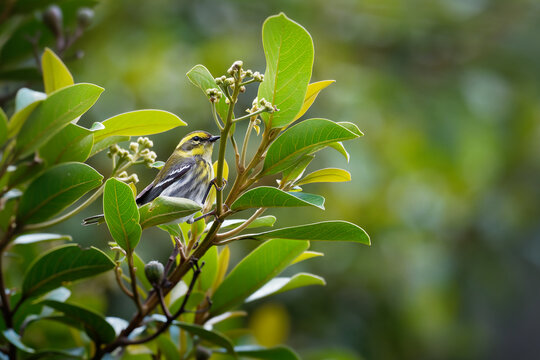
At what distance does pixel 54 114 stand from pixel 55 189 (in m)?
0.16

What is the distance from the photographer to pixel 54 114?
1.00 metres

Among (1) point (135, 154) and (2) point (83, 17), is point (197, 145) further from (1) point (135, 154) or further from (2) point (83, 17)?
(1) point (135, 154)

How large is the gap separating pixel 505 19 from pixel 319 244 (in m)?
2.63

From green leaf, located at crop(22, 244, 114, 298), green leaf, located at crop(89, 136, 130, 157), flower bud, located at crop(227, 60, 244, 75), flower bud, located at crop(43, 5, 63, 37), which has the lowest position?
green leaf, located at crop(22, 244, 114, 298)

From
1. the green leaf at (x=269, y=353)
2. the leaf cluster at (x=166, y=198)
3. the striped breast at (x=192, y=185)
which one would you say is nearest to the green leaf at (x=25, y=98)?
the leaf cluster at (x=166, y=198)

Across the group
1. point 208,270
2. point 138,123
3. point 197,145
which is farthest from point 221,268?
point 197,145

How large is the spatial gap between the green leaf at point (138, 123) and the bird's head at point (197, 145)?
0.65m

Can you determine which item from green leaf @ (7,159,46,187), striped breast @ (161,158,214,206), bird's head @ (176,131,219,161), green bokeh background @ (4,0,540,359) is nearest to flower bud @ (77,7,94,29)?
bird's head @ (176,131,219,161)

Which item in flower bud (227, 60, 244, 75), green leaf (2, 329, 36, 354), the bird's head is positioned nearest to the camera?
flower bud (227, 60, 244, 75)

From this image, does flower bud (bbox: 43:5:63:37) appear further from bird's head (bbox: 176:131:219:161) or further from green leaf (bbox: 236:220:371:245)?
green leaf (bbox: 236:220:371:245)

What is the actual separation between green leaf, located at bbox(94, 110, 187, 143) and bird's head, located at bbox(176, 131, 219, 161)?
65cm

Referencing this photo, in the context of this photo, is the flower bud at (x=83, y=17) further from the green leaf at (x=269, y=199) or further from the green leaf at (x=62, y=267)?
the green leaf at (x=269, y=199)

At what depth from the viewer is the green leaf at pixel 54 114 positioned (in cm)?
98

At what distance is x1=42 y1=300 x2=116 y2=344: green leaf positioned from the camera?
1147mm
